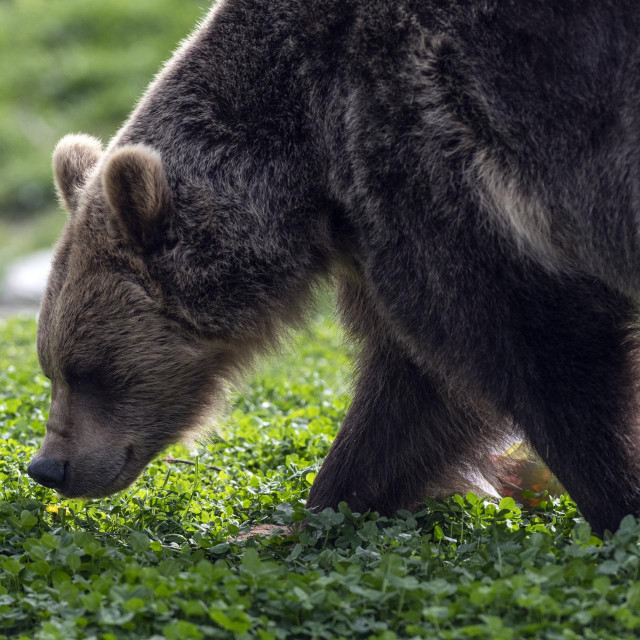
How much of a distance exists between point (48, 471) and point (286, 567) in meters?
1.21

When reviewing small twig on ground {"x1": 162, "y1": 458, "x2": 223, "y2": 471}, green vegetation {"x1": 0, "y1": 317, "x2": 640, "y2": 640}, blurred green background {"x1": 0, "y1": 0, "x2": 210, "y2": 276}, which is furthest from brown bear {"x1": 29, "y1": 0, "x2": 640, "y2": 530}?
blurred green background {"x1": 0, "y1": 0, "x2": 210, "y2": 276}

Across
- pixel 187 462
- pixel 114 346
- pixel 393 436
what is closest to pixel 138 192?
pixel 114 346

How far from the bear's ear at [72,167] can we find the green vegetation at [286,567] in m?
1.05

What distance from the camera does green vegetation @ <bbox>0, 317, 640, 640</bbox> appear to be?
2.71 m

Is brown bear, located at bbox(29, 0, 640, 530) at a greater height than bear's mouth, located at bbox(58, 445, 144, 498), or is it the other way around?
brown bear, located at bbox(29, 0, 640, 530)

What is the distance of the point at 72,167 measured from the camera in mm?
4383

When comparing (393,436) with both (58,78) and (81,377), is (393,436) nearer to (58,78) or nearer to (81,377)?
(81,377)

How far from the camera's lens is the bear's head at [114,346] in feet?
12.5

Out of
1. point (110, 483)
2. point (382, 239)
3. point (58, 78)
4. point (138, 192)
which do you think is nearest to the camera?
point (382, 239)

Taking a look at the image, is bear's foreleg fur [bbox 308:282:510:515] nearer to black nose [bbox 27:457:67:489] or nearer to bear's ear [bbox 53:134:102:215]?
black nose [bbox 27:457:67:489]

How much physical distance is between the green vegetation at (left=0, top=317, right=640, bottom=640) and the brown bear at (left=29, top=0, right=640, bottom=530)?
0.27m

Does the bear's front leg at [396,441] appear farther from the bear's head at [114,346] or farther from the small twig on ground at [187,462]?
the small twig on ground at [187,462]

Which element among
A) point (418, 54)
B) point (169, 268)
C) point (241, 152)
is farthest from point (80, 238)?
point (418, 54)

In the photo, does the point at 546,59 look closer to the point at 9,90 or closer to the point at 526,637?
the point at 526,637
